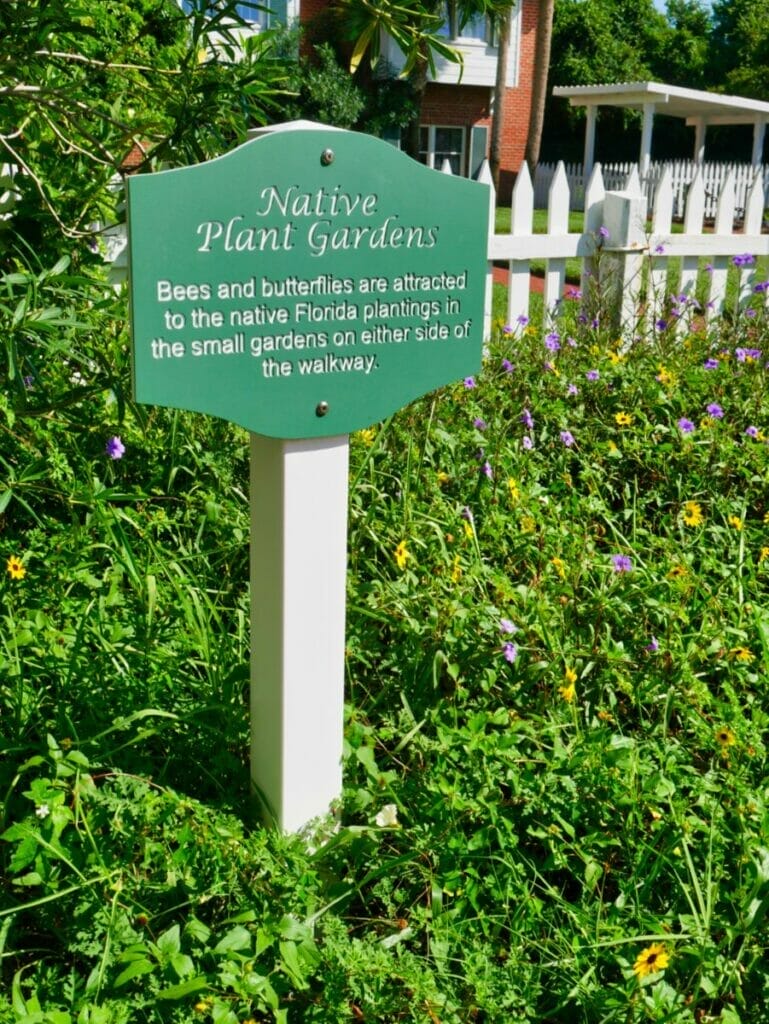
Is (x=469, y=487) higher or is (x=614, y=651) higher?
(x=469, y=487)

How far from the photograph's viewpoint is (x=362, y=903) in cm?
205

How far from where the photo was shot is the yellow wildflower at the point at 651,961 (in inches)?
68.4

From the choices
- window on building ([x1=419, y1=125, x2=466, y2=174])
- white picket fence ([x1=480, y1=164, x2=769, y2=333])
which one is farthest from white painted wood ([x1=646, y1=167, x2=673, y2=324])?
window on building ([x1=419, y1=125, x2=466, y2=174])

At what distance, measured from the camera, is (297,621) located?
1.89 metres

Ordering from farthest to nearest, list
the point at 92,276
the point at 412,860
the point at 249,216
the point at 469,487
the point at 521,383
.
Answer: the point at 521,383
the point at 469,487
the point at 92,276
the point at 412,860
the point at 249,216

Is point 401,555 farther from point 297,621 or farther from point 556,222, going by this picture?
point 556,222

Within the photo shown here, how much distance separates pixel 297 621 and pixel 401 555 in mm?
740

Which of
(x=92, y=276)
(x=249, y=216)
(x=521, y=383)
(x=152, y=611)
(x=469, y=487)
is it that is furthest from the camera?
(x=521, y=383)

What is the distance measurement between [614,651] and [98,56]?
2.46m

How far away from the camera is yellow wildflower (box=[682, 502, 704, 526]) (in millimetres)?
3051

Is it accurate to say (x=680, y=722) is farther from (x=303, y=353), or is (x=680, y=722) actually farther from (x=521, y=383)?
(x=521, y=383)

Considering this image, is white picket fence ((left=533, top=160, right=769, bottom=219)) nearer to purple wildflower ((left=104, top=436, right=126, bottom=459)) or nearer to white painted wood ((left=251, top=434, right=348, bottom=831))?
purple wildflower ((left=104, top=436, right=126, bottom=459))

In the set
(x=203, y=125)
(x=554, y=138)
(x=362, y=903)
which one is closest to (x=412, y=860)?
(x=362, y=903)

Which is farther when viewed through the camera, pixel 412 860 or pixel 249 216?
pixel 412 860
